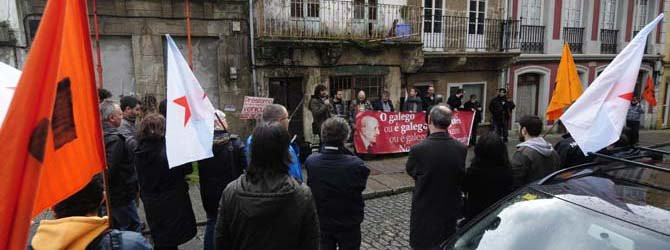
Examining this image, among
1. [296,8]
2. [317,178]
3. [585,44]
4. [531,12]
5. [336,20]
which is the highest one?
[531,12]

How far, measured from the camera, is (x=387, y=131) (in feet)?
34.0

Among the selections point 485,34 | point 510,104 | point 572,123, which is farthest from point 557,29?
point 572,123

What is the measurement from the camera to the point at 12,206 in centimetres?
154

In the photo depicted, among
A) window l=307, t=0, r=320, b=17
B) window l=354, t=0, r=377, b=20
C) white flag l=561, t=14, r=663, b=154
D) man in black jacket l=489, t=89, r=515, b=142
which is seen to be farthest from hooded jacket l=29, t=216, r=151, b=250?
man in black jacket l=489, t=89, r=515, b=142

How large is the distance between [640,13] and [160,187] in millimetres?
21778

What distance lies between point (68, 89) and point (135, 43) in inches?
343

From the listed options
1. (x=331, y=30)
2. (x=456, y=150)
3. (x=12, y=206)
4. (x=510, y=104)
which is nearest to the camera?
(x=12, y=206)

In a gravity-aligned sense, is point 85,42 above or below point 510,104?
above

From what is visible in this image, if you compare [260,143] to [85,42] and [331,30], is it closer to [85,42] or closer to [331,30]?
[85,42]

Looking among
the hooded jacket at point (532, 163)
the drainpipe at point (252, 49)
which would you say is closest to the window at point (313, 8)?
the drainpipe at point (252, 49)

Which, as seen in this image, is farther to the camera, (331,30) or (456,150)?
(331,30)

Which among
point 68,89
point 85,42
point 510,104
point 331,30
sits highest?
point 331,30

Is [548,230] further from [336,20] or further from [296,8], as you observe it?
[336,20]

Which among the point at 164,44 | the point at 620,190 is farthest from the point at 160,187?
the point at 164,44
